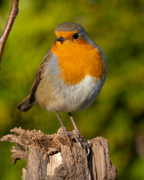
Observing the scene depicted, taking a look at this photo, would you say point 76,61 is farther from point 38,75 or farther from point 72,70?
point 38,75

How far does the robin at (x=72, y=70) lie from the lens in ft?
8.98

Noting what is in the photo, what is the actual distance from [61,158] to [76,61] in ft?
2.66

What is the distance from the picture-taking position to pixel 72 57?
276 cm

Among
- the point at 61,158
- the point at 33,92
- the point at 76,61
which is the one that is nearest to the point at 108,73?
the point at 33,92

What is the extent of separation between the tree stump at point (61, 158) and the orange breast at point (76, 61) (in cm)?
51

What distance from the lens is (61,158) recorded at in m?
2.44

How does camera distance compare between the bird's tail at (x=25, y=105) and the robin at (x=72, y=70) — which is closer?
the robin at (x=72, y=70)

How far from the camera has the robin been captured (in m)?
2.74

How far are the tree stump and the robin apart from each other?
227 millimetres

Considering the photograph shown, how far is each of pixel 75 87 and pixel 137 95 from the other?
1291mm

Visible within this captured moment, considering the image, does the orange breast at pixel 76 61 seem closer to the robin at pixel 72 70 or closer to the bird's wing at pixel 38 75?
the robin at pixel 72 70

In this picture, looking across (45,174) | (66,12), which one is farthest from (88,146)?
(66,12)

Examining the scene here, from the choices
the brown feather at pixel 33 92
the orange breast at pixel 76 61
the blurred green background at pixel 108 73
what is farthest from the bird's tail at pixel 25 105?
the orange breast at pixel 76 61

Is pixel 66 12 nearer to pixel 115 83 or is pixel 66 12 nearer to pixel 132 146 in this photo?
pixel 115 83
